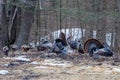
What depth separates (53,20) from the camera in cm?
1239

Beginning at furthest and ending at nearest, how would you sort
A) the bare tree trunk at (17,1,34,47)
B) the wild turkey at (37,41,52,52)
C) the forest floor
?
the bare tree trunk at (17,1,34,47) < the wild turkey at (37,41,52,52) < the forest floor

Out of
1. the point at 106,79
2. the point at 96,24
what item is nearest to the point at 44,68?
the point at 106,79

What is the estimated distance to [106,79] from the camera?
4.24 meters

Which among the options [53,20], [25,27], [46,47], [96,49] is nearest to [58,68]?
[96,49]

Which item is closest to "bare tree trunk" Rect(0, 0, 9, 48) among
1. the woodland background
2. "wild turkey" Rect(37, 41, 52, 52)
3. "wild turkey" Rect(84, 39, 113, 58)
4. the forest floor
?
the woodland background

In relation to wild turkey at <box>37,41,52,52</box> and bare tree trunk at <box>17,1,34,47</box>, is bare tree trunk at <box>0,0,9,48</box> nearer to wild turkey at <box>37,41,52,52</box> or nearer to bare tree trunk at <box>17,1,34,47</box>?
bare tree trunk at <box>17,1,34,47</box>

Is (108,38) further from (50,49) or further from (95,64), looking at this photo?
(95,64)

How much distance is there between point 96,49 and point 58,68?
128 centimetres

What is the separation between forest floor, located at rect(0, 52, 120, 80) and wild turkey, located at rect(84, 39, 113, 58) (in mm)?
130

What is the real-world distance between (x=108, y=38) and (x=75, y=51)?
4898mm

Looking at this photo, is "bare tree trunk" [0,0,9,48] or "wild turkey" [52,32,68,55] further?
"bare tree trunk" [0,0,9,48]

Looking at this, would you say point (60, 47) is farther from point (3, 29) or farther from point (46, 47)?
point (3, 29)

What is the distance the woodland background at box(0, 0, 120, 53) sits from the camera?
34.6ft

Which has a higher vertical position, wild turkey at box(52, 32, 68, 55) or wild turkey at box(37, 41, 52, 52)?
wild turkey at box(52, 32, 68, 55)
